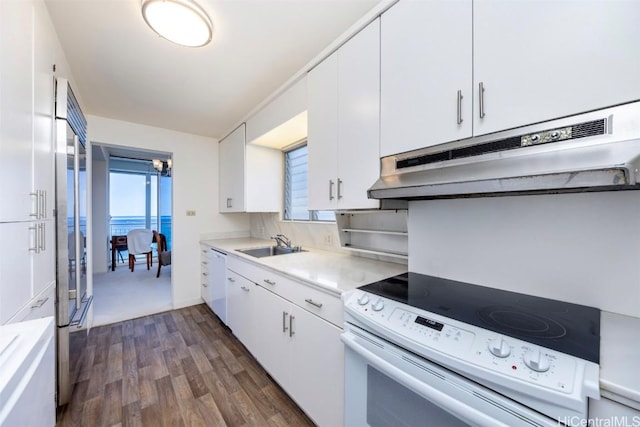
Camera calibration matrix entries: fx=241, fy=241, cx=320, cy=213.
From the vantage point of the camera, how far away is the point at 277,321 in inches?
66.8

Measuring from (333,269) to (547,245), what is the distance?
1.09 metres

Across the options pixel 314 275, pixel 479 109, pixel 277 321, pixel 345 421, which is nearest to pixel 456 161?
pixel 479 109

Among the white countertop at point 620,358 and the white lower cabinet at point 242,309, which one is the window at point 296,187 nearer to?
the white lower cabinet at point 242,309

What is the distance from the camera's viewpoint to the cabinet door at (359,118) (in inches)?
54.6

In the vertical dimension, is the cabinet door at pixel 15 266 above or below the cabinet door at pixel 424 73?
below

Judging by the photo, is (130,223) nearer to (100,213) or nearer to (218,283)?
(100,213)

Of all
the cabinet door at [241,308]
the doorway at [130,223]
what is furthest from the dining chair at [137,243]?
the cabinet door at [241,308]

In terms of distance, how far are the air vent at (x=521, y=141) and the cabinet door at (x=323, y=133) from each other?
1.96 feet

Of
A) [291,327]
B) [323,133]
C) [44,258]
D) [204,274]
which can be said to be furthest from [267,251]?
[44,258]

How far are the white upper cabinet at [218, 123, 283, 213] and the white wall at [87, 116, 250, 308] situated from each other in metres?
0.53

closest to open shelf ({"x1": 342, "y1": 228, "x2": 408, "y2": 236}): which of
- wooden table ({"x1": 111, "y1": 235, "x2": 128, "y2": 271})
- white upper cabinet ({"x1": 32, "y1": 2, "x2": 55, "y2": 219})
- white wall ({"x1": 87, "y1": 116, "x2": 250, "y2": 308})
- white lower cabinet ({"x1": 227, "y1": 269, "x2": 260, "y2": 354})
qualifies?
white lower cabinet ({"x1": 227, "y1": 269, "x2": 260, "y2": 354})

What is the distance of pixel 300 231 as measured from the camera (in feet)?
8.95

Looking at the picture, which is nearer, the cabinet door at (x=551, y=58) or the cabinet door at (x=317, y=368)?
the cabinet door at (x=551, y=58)

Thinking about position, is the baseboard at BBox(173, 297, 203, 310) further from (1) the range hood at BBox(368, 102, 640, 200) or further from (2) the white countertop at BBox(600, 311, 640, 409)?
(2) the white countertop at BBox(600, 311, 640, 409)
